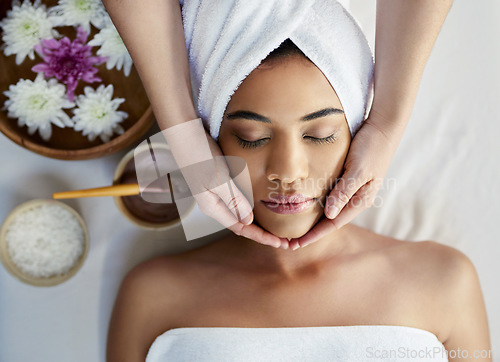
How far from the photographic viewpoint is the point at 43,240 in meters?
1.48

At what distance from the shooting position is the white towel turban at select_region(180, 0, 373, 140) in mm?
1002

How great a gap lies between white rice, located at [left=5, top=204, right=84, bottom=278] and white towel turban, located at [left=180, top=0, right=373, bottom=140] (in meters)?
0.72

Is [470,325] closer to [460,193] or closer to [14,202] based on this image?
[460,193]

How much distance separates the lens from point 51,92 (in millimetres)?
1446

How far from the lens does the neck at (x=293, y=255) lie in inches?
55.1

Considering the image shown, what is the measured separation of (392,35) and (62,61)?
106 cm

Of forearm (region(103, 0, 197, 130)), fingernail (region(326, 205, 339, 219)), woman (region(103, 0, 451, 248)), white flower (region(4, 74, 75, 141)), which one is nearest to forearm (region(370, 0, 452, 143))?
woman (region(103, 0, 451, 248))

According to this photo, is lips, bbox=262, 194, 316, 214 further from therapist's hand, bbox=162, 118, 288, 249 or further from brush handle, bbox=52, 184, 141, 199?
brush handle, bbox=52, 184, 141, 199

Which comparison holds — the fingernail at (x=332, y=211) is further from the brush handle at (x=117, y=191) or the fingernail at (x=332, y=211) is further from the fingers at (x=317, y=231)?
the brush handle at (x=117, y=191)

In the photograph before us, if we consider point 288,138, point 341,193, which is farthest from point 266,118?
point 341,193

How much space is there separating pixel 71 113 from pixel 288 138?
0.86 m

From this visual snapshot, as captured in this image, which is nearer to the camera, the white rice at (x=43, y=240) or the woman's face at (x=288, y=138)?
the woman's face at (x=288, y=138)

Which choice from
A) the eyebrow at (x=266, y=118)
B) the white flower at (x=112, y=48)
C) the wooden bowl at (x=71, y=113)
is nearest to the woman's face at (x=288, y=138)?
the eyebrow at (x=266, y=118)

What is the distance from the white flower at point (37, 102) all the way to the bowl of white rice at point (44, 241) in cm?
28
